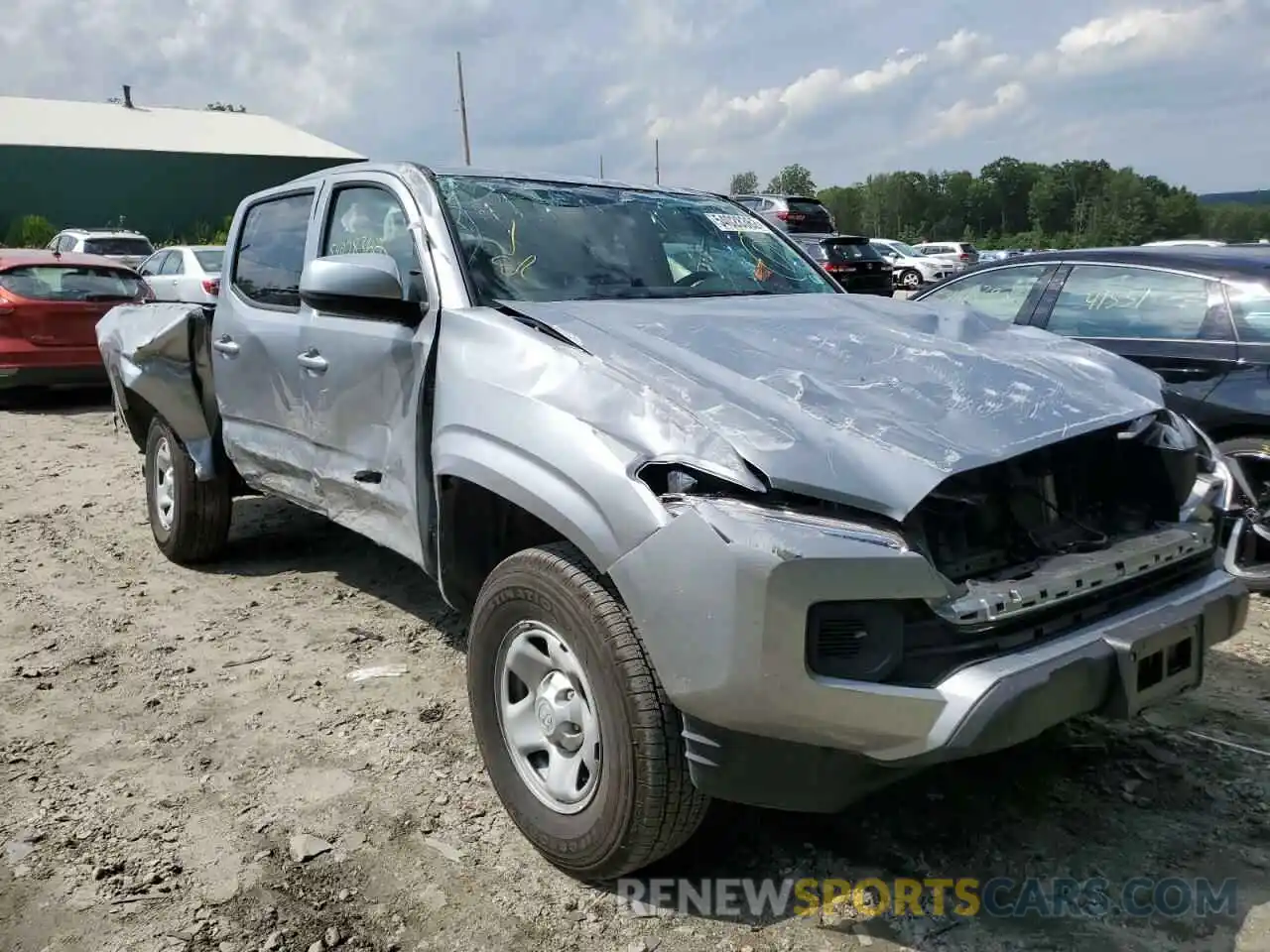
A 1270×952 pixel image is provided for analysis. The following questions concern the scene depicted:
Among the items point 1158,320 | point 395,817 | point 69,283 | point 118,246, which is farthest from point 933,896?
point 118,246

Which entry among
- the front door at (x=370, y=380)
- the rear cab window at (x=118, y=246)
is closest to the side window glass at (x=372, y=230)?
the front door at (x=370, y=380)

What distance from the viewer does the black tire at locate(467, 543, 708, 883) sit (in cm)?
235

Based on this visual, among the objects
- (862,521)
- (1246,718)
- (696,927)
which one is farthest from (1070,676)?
(1246,718)

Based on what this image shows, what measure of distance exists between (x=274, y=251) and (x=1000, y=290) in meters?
3.93

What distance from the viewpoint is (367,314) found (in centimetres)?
341

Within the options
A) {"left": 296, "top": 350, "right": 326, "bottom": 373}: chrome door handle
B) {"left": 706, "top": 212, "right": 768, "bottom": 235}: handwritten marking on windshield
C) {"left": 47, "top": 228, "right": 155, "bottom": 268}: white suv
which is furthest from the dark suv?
{"left": 296, "top": 350, "right": 326, "bottom": 373}: chrome door handle

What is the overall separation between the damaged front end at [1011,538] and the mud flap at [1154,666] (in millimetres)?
128

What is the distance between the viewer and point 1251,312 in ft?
15.8

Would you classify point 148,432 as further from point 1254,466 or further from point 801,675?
point 1254,466

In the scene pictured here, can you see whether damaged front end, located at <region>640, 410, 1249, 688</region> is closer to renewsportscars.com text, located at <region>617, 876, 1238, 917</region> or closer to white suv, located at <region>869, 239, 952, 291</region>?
renewsportscars.com text, located at <region>617, 876, 1238, 917</region>

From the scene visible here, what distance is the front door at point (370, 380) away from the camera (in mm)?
3316

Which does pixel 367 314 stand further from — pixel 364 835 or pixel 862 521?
pixel 862 521

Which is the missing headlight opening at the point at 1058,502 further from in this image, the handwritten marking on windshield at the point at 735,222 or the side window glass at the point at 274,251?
the side window glass at the point at 274,251

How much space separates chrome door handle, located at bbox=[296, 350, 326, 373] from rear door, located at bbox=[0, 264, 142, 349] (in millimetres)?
7580
